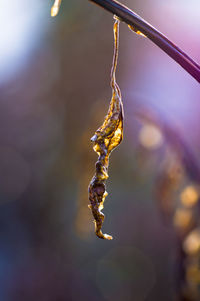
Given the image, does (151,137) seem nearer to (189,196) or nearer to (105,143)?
(189,196)

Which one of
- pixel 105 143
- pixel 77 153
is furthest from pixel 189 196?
pixel 77 153

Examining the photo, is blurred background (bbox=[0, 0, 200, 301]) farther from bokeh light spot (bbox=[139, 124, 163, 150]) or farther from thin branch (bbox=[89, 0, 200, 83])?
thin branch (bbox=[89, 0, 200, 83])

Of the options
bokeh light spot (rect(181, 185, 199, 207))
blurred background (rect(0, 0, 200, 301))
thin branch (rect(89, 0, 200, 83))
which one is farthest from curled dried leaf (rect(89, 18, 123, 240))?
blurred background (rect(0, 0, 200, 301))

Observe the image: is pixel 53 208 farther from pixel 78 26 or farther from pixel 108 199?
pixel 78 26

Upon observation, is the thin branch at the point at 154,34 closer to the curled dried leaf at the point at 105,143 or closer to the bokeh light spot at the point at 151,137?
the curled dried leaf at the point at 105,143

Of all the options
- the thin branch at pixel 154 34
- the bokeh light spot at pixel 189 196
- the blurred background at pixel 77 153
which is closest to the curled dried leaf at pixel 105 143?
the thin branch at pixel 154 34

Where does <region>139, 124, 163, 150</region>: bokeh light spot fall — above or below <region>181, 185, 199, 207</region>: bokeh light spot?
above
